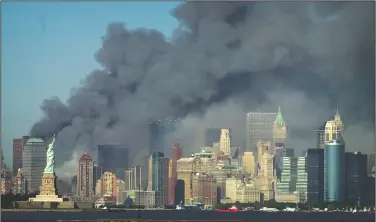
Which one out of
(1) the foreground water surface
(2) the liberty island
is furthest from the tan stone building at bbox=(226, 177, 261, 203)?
(2) the liberty island

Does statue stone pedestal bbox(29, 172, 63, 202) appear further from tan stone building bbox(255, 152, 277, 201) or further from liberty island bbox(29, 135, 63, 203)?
tan stone building bbox(255, 152, 277, 201)

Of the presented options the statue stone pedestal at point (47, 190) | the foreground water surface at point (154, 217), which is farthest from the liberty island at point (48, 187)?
the foreground water surface at point (154, 217)

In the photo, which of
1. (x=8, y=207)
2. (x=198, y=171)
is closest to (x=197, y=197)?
(x=198, y=171)

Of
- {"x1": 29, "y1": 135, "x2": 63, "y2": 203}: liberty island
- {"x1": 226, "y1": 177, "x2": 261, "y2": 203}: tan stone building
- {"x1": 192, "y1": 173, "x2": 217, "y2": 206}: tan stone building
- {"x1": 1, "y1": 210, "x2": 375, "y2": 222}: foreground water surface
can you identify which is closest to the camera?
A: {"x1": 1, "y1": 210, "x2": 375, "y2": 222}: foreground water surface

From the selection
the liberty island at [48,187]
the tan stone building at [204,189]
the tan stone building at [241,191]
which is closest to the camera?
the liberty island at [48,187]

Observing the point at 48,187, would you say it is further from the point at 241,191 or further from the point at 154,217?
the point at 241,191

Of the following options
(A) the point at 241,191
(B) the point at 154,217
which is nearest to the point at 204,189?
(A) the point at 241,191

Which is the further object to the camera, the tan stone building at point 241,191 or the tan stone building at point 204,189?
the tan stone building at point 204,189

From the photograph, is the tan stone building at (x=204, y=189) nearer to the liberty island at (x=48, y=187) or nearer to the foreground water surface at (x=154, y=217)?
the foreground water surface at (x=154, y=217)
